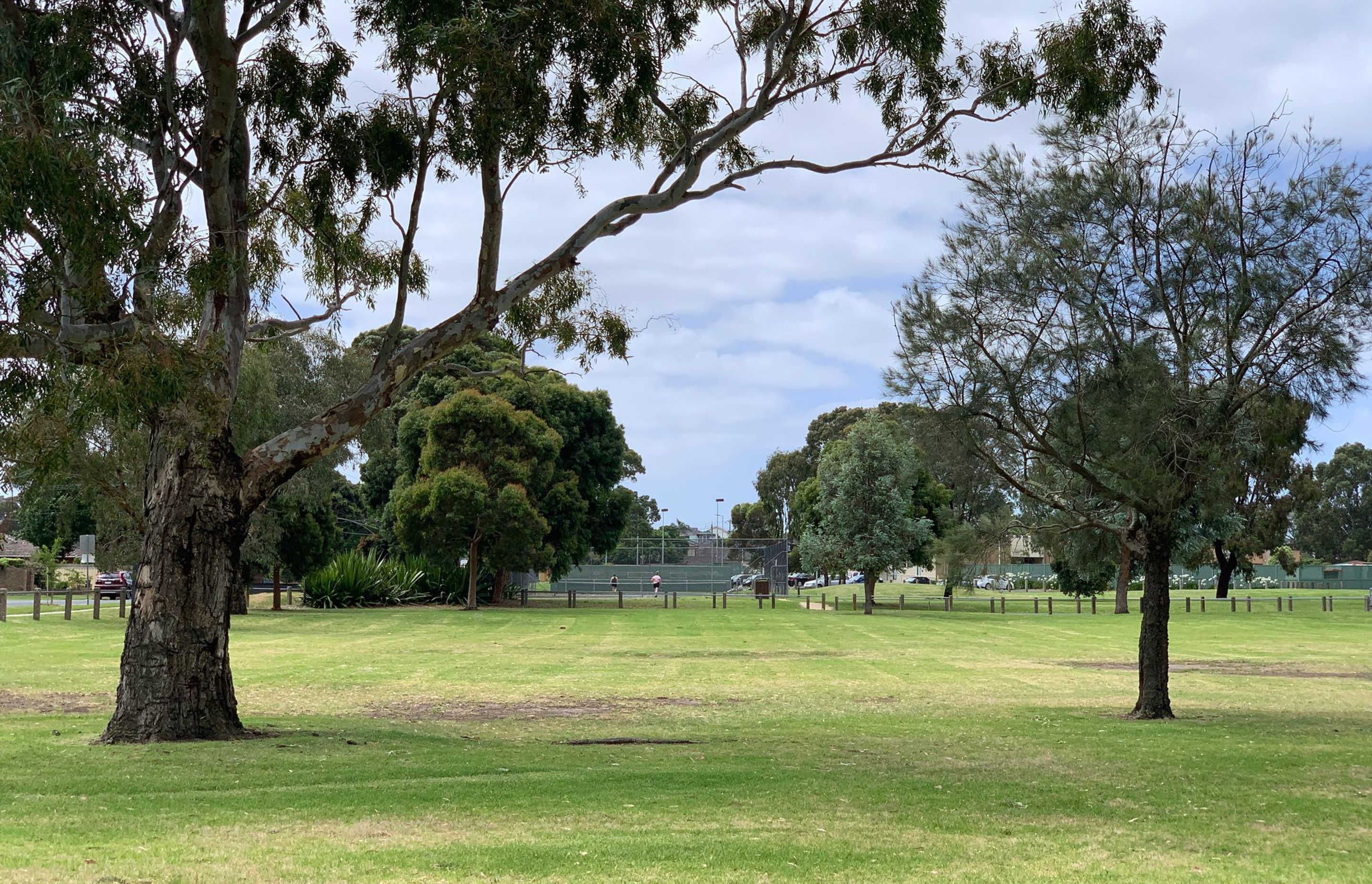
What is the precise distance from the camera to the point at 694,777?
34.9ft

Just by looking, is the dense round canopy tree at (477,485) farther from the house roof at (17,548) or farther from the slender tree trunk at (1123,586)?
the house roof at (17,548)

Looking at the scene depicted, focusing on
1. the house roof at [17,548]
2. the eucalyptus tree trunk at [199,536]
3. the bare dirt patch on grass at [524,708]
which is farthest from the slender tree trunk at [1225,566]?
the house roof at [17,548]

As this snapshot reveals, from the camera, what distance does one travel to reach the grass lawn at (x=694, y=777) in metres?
7.34

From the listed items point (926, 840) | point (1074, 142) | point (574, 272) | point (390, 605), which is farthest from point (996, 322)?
point (390, 605)

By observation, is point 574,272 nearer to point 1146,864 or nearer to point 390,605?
point 1146,864

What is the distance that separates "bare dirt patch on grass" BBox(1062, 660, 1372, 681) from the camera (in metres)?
24.5

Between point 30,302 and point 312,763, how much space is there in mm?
4736

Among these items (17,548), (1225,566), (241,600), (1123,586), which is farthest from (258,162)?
(17,548)

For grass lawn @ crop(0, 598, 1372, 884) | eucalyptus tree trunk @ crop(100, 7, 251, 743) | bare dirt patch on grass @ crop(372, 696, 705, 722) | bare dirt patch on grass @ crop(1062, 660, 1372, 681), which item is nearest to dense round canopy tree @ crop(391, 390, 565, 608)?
grass lawn @ crop(0, 598, 1372, 884)

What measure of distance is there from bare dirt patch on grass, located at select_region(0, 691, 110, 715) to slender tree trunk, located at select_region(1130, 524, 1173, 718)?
561 inches

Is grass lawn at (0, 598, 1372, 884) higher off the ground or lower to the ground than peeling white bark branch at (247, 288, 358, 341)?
lower

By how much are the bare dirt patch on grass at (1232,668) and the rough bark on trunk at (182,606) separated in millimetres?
17845

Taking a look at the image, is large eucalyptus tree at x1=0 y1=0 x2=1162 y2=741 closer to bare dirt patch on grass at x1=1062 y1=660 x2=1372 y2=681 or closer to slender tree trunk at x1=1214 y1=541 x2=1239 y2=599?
bare dirt patch on grass at x1=1062 y1=660 x2=1372 y2=681

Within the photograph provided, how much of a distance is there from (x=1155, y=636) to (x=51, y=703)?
15.3 m
